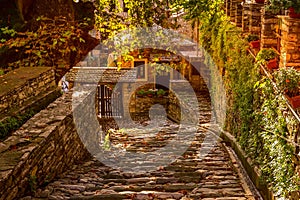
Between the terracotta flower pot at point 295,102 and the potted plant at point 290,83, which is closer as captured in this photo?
the terracotta flower pot at point 295,102

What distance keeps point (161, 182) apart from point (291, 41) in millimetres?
3199

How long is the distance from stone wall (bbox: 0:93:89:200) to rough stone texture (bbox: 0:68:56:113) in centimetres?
52

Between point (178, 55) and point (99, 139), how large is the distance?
10.2 m

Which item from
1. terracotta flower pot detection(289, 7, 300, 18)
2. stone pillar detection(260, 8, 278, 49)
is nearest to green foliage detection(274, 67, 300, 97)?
terracotta flower pot detection(289, 7, 300, 18)

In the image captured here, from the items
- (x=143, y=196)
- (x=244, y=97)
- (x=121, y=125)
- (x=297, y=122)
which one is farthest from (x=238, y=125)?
(x=121, y=125)

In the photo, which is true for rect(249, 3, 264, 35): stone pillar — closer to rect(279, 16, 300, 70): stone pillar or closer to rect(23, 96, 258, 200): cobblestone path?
rect(279, 16, 300, 70): stone pillar

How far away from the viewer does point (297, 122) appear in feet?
18.2

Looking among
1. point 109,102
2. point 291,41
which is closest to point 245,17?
point 291,41

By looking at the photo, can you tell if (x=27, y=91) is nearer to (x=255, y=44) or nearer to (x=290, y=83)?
(x=255, y=44)

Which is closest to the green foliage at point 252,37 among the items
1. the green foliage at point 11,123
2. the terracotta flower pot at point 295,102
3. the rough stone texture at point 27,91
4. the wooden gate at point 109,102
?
the terracotta flower pot at point 295,102

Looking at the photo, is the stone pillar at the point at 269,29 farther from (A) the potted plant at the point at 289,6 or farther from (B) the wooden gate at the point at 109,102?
(B) the wooden gate at the point at 109,102

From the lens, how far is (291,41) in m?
7.36

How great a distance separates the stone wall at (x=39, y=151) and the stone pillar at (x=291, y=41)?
4046mm

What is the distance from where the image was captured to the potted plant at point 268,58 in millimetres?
7846
